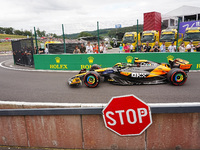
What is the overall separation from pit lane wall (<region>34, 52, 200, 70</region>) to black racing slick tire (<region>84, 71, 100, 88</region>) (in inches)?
150

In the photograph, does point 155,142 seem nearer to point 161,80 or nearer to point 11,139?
point 11,139

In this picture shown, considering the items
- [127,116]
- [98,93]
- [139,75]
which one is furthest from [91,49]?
[127,116]

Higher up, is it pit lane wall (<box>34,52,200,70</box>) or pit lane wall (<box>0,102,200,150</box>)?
pit lane wall (<box>34,52,200,70</box>)

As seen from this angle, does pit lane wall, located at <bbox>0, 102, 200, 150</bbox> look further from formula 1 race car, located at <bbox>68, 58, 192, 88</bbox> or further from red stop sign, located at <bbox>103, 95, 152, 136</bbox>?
formula 1 race car, located at <bbox>68, 58, 192, 88</bbox>

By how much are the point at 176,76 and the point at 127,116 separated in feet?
14.2

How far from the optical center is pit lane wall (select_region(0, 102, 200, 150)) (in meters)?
3.09

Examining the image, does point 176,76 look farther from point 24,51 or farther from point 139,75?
point 24,51

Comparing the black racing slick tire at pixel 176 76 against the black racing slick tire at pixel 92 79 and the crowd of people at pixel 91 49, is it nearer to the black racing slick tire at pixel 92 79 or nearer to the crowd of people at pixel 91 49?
the black racing slick tire at pixel 92 79

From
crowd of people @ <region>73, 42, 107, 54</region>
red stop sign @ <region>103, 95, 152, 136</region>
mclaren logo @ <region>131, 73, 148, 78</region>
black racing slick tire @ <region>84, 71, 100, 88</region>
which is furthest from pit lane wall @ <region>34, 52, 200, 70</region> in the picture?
red stop sign @ <region>103, 95, 152, 136</region>

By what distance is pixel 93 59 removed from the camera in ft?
35.1

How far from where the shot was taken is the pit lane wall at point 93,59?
952cm

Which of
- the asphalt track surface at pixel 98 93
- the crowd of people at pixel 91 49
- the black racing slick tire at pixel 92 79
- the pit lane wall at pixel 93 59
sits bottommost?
the asphalt track surface at pixel 98 93

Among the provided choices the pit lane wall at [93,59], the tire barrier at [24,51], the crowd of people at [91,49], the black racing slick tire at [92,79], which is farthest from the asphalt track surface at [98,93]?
the tire barrier at [24,51]

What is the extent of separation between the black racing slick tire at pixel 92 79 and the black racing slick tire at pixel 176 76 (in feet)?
9.39
